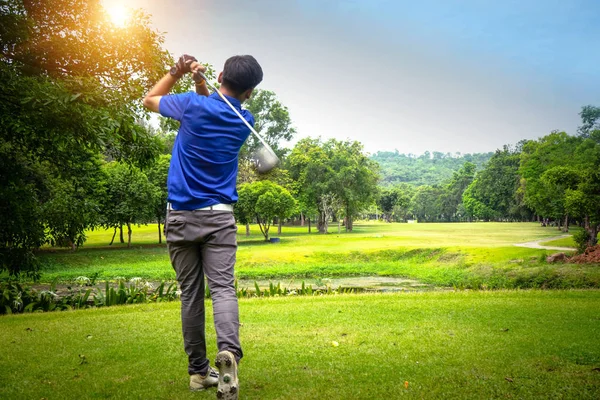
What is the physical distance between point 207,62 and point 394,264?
14.5 m

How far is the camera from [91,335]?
5.23m

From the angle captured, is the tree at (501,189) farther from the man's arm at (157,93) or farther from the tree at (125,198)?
the man's arm at (157,93)

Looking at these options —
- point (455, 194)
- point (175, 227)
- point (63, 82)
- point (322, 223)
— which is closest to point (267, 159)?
point (175, 227)

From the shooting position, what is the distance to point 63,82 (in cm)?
808

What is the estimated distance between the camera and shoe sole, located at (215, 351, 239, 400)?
2742mm

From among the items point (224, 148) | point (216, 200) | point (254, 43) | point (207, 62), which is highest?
point (254, 43)

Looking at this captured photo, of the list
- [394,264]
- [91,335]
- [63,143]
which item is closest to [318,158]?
[394,264]

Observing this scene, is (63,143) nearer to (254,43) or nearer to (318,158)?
(318,158)

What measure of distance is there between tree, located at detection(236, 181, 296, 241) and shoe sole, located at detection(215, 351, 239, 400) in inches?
1332

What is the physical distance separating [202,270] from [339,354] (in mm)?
1566

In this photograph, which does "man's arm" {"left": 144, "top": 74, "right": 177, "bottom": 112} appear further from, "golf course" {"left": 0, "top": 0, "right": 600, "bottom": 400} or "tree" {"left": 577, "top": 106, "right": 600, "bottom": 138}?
"tree" {"left": 577, "top": 106, "right": 600, "bottom": 138}

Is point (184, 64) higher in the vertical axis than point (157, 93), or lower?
higher

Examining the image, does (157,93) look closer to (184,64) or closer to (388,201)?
(184,64)

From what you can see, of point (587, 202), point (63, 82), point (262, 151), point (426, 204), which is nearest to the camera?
point (262, 151)
